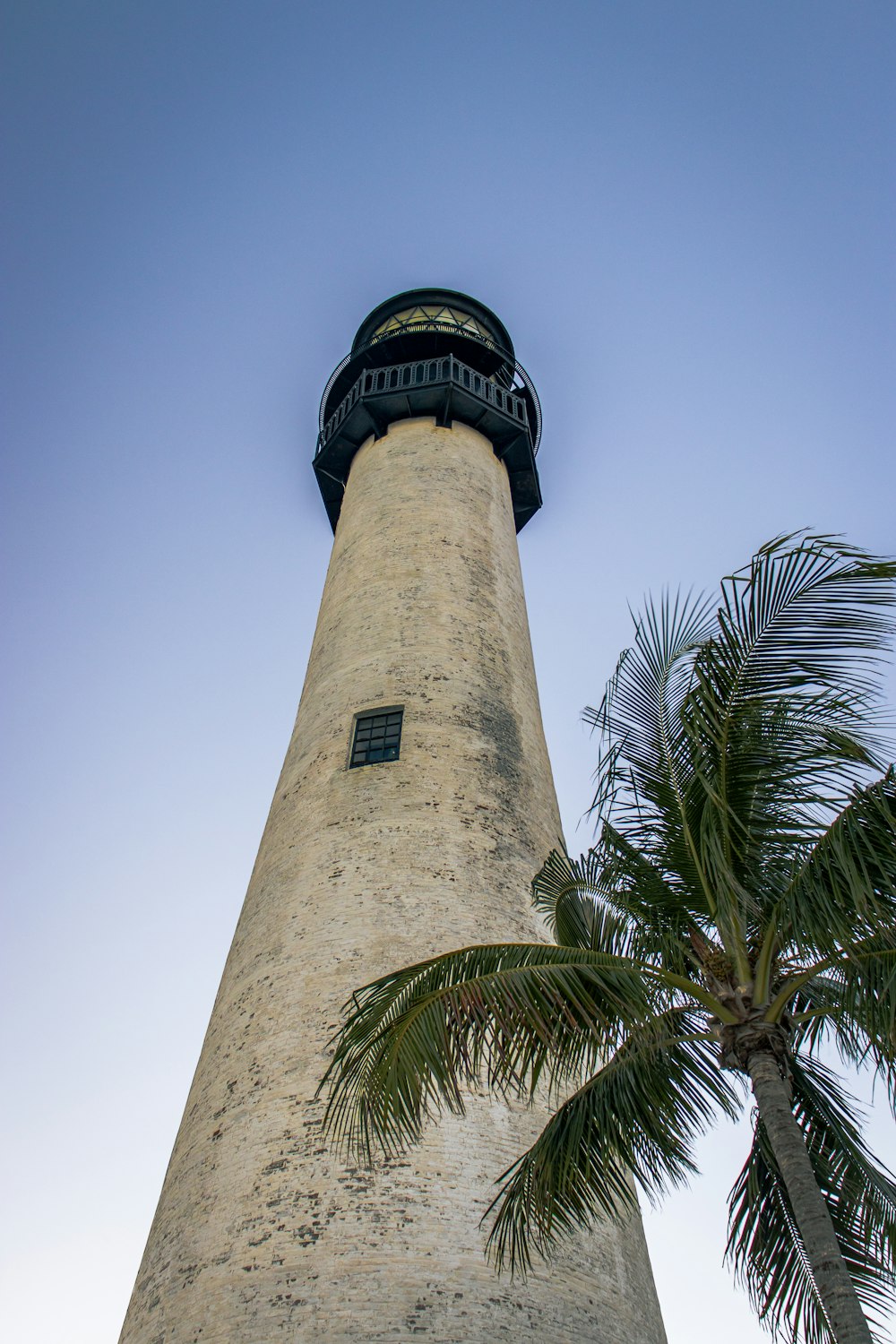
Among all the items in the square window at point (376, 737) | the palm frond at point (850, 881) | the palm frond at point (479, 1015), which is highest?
the square window at point (376, 737)

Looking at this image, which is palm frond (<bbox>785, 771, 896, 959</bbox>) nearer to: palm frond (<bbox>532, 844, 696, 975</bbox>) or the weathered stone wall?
palm frond (<bbox>532, 844, 696, 975</bbox>)

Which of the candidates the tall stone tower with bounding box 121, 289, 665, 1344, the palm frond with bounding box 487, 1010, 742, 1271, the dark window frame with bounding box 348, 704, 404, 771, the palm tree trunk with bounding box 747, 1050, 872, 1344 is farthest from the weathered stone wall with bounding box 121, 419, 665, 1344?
the palm tree trunk with bounding box 747, 1050, 872, 1344

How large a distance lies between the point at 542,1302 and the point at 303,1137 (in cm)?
271

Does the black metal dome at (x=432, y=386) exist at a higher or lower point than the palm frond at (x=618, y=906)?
higher

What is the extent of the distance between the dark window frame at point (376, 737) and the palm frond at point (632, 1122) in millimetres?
7371

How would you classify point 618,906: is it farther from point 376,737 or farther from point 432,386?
point 432,386

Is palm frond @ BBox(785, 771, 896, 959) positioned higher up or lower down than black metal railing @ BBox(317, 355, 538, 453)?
lower down

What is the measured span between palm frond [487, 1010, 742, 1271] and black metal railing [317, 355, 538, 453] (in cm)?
1782

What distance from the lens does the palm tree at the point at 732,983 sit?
25.9ft

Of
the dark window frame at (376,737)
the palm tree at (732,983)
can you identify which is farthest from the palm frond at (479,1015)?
the dark window frame at (376,737)

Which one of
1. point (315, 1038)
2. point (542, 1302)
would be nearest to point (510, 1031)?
point (542, 1302)

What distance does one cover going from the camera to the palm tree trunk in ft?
21.2

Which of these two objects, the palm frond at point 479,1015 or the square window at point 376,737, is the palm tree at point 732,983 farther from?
the square window at point 376,737

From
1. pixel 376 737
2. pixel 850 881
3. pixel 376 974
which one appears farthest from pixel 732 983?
pixel 376 737
